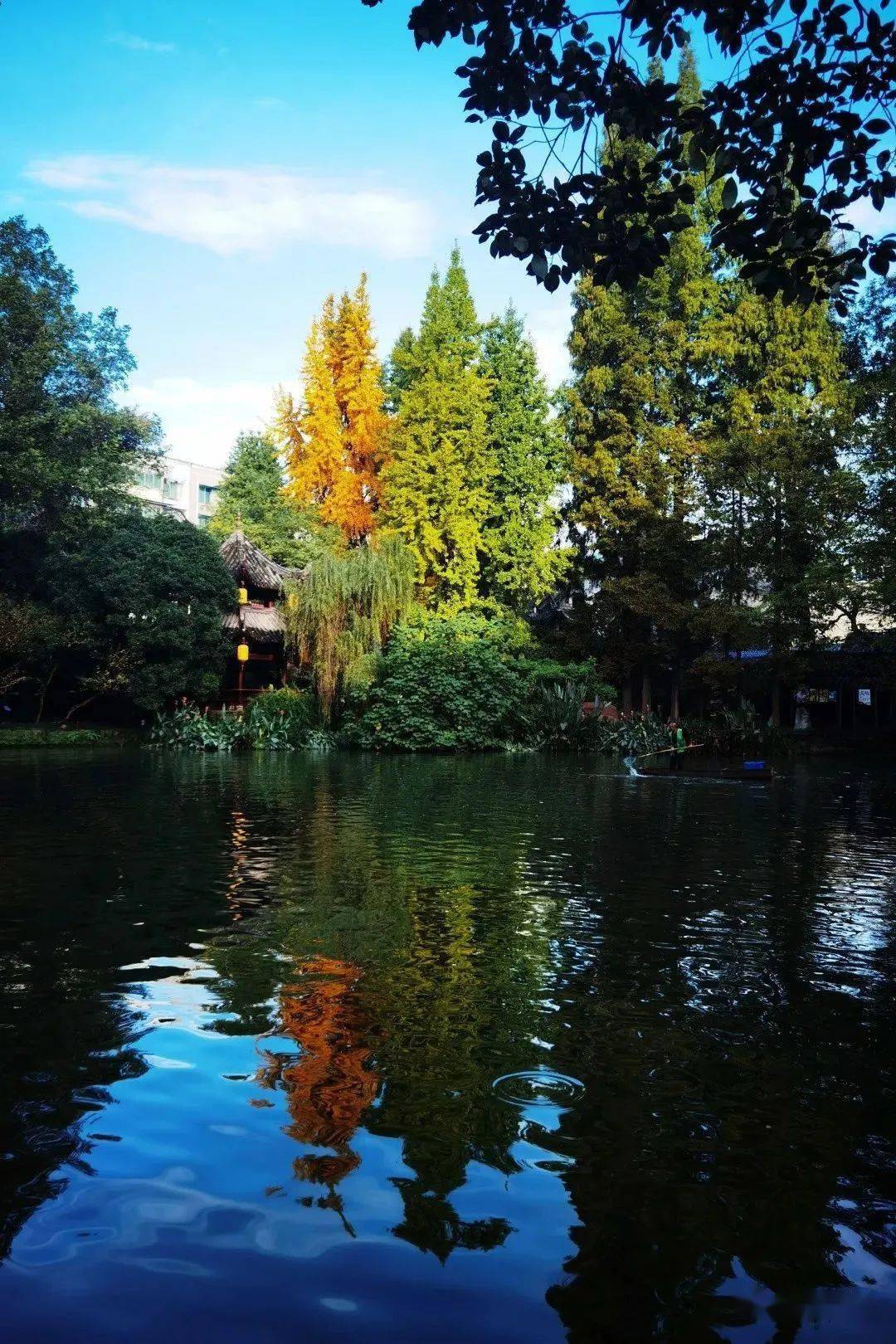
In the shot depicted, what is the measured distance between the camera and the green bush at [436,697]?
1321 inches

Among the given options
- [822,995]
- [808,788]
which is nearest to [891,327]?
[808,788]

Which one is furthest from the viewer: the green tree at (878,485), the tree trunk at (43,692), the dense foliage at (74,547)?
the tree trunk at (43,692)

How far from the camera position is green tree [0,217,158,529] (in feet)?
116

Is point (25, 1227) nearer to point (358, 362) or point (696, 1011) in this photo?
point (696, 1011)

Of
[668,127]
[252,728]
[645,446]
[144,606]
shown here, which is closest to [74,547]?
[144,606]

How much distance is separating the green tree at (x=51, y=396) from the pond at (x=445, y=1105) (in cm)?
2874

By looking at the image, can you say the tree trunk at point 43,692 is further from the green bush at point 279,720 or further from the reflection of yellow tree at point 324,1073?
the reflection of yellow tree at point 324,1073

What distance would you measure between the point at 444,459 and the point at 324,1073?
35.1 meters

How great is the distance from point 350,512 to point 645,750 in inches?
673

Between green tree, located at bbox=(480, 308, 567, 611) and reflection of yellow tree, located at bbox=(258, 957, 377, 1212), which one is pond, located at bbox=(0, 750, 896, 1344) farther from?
green tree, located at bbox=(480, 308, 567, 611)

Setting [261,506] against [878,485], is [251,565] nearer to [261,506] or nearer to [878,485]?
[261,506]

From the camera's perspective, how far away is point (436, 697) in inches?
1331

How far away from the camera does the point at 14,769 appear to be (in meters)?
23.2

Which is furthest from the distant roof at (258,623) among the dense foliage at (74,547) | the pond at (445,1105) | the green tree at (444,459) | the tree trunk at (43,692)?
the pond at (445,1105)
